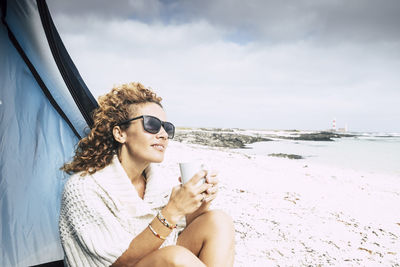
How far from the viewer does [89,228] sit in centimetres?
141

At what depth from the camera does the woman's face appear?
1.80 metres

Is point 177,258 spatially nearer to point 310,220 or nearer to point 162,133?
point 162,133

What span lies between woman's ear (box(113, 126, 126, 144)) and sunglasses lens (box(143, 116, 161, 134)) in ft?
0.61

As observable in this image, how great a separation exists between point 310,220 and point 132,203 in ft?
10.3

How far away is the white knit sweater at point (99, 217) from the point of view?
4.54ft

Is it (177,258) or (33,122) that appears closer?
(177,258)

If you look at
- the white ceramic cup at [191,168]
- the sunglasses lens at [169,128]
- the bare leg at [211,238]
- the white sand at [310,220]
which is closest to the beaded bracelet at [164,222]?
the white ceramic cup at [191,168]

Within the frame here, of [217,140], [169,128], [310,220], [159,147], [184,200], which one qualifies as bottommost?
[310,220]

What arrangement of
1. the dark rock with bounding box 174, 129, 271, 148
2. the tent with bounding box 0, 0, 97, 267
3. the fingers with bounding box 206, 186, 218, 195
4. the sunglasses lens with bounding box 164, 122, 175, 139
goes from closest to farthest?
the fingers with bounding box 206, 186, 218, 195, the sunglasses lens with bounding box 164, 122, 175, 139, the tent with bounding box 0, 0, 97, 267, the dark rock with bounding box 174, 129, 271, 148

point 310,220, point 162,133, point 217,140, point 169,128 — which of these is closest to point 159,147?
point 162,133

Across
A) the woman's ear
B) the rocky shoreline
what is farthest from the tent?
the rocky shoreline

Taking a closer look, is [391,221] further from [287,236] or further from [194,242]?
[194,242]

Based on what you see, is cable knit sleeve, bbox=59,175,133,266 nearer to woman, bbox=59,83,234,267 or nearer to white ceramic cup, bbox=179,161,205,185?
woman, bbox=59,83,234,267

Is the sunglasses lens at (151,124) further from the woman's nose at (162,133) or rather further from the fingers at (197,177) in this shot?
the fingers at (197,177)
